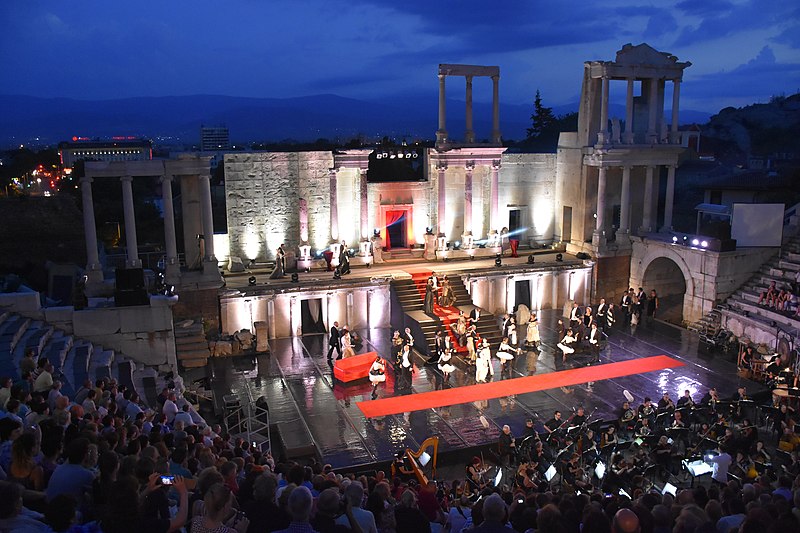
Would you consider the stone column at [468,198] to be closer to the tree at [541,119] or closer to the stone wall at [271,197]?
the stone wall at [271,197]

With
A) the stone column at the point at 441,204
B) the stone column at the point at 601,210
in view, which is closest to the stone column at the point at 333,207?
the stone column at the point at 441,204

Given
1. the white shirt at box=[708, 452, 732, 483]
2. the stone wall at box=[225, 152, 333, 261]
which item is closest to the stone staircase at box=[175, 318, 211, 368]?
the stone wall at box=[225, 152, 333, 261]

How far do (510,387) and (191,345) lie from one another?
10918mm

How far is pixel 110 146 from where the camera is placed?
199ft

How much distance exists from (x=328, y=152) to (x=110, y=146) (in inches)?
1561

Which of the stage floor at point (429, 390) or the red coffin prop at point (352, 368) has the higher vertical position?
the red coffin prop at point (352, 368)

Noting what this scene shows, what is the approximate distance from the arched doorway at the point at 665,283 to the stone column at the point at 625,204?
2.01 meters

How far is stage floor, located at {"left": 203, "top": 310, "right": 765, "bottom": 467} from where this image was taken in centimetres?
1698

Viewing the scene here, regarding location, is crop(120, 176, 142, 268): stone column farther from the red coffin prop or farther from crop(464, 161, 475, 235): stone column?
crop(464, 161, 475, 235): stone column

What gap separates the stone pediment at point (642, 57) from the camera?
3078 cm

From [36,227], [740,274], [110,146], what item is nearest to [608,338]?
[740,274]

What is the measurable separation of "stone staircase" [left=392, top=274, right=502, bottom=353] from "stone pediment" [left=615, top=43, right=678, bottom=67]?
13.3 m

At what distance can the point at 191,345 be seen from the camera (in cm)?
2292

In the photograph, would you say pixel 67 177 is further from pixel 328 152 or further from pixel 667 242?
pixel 667 242
